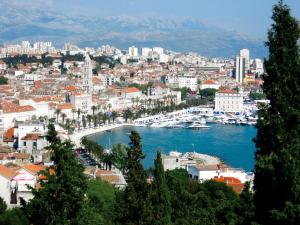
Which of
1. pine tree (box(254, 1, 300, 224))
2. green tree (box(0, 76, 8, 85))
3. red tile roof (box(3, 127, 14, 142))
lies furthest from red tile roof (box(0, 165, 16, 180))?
green tree (box(0, 76, 8, 85))

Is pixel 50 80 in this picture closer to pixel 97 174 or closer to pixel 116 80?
pixel 116 80

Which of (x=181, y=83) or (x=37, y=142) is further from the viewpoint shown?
(x=181, y=83)

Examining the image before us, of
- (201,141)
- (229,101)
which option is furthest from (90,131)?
(229,101)

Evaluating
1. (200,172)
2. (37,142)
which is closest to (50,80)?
(37,142)

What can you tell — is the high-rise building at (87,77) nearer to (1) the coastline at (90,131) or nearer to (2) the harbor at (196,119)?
(2) the harbor at (196,119)

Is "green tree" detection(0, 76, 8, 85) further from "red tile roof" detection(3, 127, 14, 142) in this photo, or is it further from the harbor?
"red tile roof" detection(3, 127, 14, 142)

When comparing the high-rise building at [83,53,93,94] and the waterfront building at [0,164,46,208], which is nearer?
the waterfront building at [0,164,46,208]

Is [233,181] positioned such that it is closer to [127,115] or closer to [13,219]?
[13,219]
